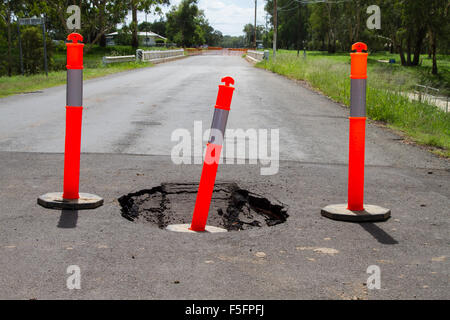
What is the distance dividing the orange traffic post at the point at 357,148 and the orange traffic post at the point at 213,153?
44.5 inches

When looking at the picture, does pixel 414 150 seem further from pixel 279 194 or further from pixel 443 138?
pixel 279 194

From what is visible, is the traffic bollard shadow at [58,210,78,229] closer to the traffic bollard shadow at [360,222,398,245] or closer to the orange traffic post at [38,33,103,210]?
the orange traffic post at [38,33,103,210]

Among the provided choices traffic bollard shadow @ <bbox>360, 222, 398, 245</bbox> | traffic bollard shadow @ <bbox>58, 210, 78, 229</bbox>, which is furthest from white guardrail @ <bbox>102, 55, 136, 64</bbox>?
traffic bollard shadow @ <bbox>360, 222, 398, 245</bbox>

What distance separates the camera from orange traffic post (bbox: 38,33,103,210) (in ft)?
15.4

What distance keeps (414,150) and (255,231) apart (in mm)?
5318

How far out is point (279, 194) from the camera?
5598 millimetres

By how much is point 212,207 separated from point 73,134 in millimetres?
1560

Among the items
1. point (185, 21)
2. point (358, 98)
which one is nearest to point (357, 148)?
point (358, 98)

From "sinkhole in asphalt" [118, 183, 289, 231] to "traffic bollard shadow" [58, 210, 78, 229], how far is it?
17.7 inches

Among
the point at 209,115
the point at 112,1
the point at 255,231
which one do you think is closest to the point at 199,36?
the point at 112,1

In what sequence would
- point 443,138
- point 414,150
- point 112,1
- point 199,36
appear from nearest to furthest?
point 414,150
point 443,138
point 112,1
point 199,36

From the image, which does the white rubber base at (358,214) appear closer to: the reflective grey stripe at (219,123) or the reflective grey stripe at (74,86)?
the reflective grey stripe at (219,123)

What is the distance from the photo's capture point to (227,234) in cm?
420

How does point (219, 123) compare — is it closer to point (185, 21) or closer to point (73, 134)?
point (73, 134)
